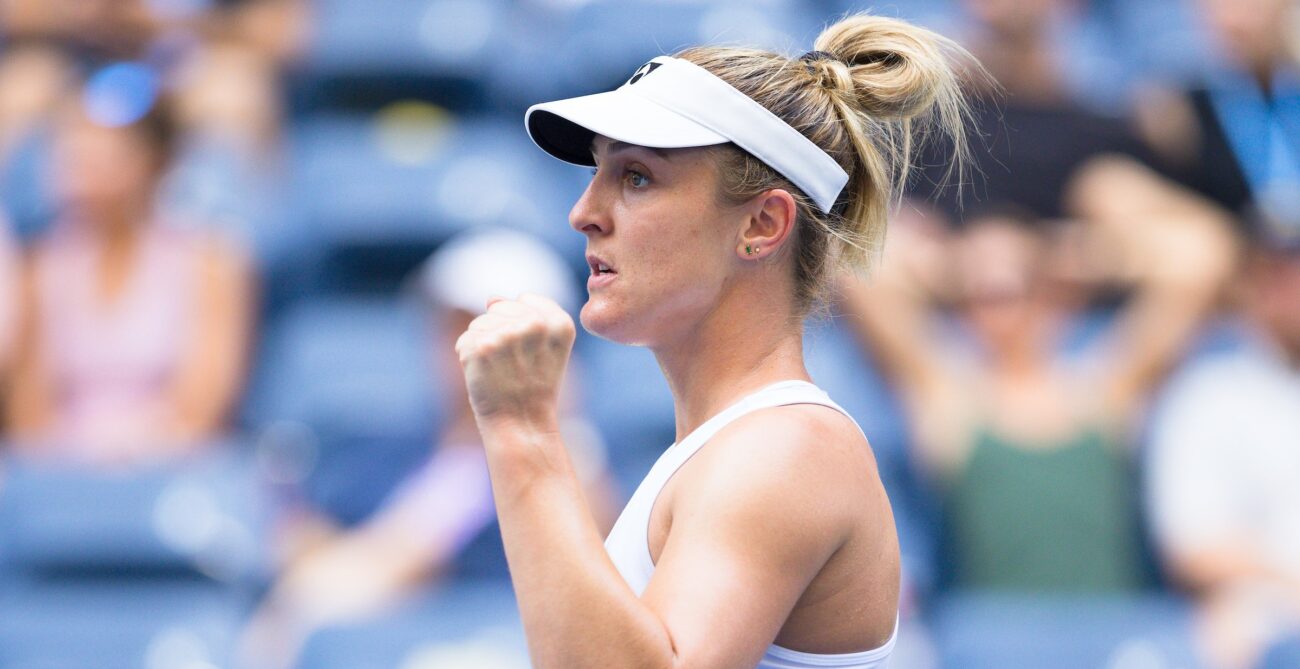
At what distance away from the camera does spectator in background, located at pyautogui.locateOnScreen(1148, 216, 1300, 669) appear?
12.6ft

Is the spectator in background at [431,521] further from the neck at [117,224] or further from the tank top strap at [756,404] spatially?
the tank top strap at [756,404]

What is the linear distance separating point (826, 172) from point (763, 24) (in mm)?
3633

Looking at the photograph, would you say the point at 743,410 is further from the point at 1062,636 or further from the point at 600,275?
the point at 1062,636

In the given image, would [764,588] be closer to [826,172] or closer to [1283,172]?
[826,172]

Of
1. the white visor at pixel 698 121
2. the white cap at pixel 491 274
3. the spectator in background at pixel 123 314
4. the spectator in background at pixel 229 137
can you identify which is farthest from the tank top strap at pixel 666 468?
the spectator in background at pixel 229 137

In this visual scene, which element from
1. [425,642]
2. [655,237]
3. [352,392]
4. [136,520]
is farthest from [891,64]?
[352,392]

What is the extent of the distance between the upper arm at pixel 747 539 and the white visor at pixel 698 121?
0.32 metres

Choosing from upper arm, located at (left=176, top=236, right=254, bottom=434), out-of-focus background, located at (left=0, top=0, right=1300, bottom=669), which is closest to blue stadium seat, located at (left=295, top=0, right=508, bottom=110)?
out-of-focus background, located at (left=0, top=0, right=1300, bottom=669)

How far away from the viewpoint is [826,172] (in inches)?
67.6

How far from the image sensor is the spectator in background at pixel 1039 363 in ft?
13.1

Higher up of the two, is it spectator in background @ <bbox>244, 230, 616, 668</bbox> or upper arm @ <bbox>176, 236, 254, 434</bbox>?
upper arm @ <bbox>176, 236, 254, 434</bbox>

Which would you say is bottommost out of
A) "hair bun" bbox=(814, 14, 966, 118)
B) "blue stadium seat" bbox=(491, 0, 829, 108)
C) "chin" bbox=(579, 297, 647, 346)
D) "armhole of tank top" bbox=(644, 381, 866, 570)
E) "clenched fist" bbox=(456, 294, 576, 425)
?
"armhole of tank top" bbox=(644, 381, 866, 570)

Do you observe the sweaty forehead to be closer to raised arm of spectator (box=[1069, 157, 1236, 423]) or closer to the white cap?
the white cap

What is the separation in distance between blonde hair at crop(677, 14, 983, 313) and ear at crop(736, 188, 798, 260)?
0.06 ft
